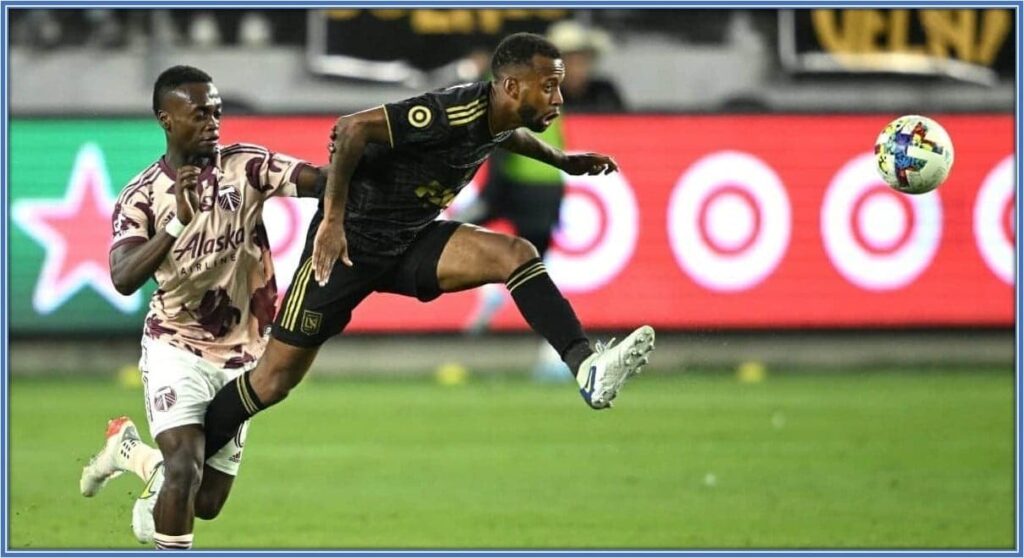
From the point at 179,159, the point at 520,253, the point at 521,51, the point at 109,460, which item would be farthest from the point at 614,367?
the point at 109,460

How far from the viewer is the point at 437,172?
20.5ft

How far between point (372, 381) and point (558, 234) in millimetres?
1726

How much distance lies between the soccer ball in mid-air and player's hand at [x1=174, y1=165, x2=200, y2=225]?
2570 millimetres

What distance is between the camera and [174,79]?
623 centimetres

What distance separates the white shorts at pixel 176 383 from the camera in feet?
20.7

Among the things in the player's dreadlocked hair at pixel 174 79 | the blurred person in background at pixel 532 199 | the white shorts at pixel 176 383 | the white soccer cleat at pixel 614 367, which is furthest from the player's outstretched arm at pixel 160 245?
the blurred person in background at pixel 532 199

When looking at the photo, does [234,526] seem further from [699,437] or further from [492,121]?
[699,437]

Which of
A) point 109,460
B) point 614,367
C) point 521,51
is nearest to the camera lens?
point 614,367

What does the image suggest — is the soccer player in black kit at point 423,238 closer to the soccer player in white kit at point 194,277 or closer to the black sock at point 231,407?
the black sock at point 231,407

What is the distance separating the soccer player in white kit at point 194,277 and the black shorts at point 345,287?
0.20 meters

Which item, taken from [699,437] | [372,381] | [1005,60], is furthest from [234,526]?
[1005,60]

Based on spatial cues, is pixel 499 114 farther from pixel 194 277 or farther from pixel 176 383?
pixel 176 383

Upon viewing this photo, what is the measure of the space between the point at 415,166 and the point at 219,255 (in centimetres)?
78

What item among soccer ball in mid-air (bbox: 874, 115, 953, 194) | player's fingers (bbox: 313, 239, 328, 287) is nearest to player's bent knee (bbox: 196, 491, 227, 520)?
player's fingers (bbox: 313, 239, 328, 287)
